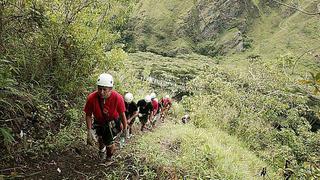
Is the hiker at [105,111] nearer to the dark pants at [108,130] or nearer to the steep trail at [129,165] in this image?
the dark pants at [108,130]

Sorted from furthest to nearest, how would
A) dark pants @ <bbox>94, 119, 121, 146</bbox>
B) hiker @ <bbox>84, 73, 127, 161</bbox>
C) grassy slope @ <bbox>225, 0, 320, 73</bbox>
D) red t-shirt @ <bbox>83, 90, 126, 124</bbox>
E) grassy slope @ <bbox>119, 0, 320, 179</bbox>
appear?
grassy slope @ <bbox>225, 0, 320, 73</bbox>, grassy slope @ <bbox>119, 0, 320, 179</bbox>, dark pants @ <bbox>94, 119, 121, 146</bbox>, red t-shirt @ <bbox>83, 90, 126, 124</bbox>, hiker @ <bbox>84, 73, 127, 161</bbox>

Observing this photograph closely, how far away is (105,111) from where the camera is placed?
19.7ft

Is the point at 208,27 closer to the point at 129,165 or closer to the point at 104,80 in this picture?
the point at 129,165

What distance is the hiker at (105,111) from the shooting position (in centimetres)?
573

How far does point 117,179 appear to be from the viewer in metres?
6.03

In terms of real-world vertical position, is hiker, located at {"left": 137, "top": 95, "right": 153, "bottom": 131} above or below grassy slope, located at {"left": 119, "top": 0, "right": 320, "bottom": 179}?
above

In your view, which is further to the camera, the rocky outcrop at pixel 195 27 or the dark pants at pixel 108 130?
the rocky outcrop at pixel 195 27

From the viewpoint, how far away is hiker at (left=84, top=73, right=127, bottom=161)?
18.8 ft

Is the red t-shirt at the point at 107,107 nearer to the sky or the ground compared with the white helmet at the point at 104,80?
nearer to the ground

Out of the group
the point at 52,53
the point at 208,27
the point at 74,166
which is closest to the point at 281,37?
the point at 208,27

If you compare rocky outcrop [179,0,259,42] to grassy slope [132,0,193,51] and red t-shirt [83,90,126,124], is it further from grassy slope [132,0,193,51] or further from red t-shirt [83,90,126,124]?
red t-shirt [83,90,126,124]

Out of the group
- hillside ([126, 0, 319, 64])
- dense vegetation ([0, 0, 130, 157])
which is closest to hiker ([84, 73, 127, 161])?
dense vegetation ([0, 0, 130, 157])

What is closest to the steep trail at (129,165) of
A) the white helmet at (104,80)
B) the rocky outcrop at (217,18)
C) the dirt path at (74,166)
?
the dirt path at (74,166)

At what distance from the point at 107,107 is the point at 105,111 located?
3.2 inches
